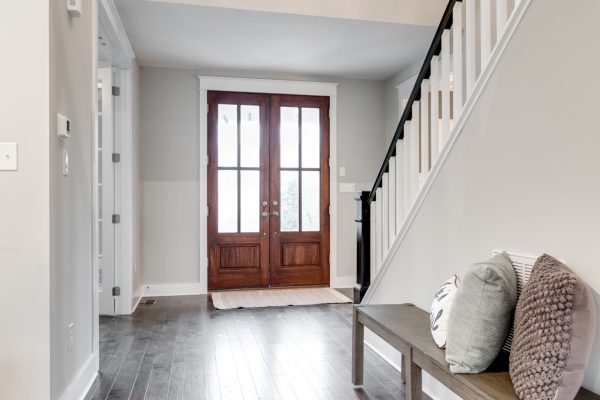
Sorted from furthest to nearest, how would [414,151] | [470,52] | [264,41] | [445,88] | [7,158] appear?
1. [264,41]
2. [414,151]
3. [445,88]
4. [470,52]
5. [7,158]

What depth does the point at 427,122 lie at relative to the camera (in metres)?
2.67

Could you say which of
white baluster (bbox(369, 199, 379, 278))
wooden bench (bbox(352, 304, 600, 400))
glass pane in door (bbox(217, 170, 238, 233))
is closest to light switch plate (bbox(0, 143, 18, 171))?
wooden bench (bbox(352, 304, 600, 400))

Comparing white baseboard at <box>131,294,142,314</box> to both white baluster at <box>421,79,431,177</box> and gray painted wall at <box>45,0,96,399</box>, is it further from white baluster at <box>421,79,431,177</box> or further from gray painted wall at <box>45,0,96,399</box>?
white baluster at <box>421,79,431,177</box>

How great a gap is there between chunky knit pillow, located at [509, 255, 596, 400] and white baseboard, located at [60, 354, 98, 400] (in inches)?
79.2

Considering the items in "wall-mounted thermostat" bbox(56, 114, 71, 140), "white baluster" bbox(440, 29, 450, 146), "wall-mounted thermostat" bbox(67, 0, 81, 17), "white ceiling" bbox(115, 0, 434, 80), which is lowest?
"wall-mounted thermostat" bbox(56, 114, 71, 140)

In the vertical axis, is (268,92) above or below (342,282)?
above

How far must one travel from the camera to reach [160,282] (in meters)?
5.09

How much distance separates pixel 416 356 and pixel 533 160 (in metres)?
0.94

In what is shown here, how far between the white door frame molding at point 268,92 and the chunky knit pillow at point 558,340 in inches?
163

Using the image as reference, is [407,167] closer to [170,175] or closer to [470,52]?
[470,52]

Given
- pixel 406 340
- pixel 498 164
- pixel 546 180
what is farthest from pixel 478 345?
pixel 498 164

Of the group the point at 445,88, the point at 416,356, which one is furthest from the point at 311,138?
the point at 416,356

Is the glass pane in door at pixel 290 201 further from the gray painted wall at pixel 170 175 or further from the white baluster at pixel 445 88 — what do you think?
the white baluster at pixel 445 88

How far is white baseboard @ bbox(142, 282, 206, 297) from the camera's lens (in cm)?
505
